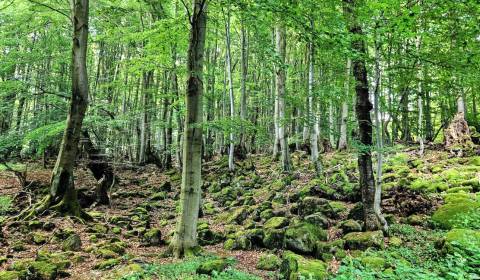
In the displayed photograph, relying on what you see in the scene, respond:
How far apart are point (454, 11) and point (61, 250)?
9.29m

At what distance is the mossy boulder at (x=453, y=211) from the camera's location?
721cm

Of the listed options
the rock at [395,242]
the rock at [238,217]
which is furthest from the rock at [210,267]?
the rock at [238,217]

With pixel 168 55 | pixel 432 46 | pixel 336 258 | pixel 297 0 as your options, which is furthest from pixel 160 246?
pixel 168 55

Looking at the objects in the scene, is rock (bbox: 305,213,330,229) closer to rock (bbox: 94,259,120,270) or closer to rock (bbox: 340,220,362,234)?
rock (bbox: 340,220,362,234)

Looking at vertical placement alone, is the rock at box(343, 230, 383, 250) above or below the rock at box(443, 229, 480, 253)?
below

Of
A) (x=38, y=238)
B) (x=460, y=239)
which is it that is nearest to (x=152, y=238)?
(x=38, y=238)

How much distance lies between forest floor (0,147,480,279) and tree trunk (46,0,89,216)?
1.72 ft

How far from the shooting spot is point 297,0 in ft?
19.7

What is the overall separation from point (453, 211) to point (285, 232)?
3844 millimetres

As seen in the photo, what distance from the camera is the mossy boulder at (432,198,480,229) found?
7207 millimetres

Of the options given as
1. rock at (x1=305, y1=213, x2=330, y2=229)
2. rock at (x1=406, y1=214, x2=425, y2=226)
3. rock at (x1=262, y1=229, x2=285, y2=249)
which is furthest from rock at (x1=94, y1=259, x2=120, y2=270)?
rock at (x1=406, y1=214, x2=425, y2=226)

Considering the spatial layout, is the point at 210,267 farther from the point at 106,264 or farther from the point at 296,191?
the point at 296,191

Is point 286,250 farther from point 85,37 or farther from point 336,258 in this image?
point 85,37

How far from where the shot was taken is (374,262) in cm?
555
